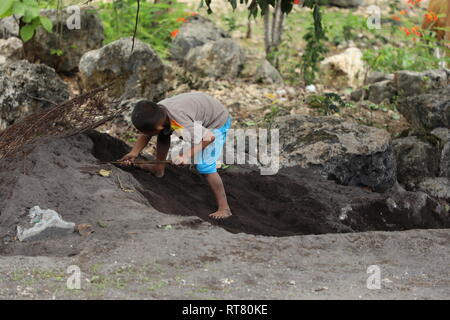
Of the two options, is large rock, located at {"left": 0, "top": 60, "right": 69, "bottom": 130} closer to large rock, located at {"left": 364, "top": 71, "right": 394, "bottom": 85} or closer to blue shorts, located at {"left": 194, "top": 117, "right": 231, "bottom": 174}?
blue shorts, located at {"left": 194, "top": 117, "right": 231, "bottom": 174}

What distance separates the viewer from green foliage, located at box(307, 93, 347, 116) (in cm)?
845

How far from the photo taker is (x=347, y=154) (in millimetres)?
6828

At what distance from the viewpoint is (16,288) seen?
3.51 m

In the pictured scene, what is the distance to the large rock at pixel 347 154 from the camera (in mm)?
6848

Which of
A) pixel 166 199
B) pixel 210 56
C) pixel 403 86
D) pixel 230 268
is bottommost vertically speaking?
pixel 403 86

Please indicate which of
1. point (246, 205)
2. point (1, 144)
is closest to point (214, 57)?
point (246, 205)

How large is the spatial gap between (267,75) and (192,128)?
16.3 ft

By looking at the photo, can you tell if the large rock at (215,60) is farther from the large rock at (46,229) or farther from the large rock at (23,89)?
the large rock at (46,229)

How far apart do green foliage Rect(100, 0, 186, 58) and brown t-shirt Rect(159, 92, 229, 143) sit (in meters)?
4.39

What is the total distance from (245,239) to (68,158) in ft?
5.93

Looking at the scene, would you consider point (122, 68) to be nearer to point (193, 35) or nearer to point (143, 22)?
point (143, 22)

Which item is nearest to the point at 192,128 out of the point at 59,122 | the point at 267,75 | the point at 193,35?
the point at 59,122

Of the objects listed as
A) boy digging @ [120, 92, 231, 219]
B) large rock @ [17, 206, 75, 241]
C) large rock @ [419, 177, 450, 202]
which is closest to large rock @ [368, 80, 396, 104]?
large rock @ [419, 177, 450, 202]

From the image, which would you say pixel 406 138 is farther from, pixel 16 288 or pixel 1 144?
pixel 16 288
